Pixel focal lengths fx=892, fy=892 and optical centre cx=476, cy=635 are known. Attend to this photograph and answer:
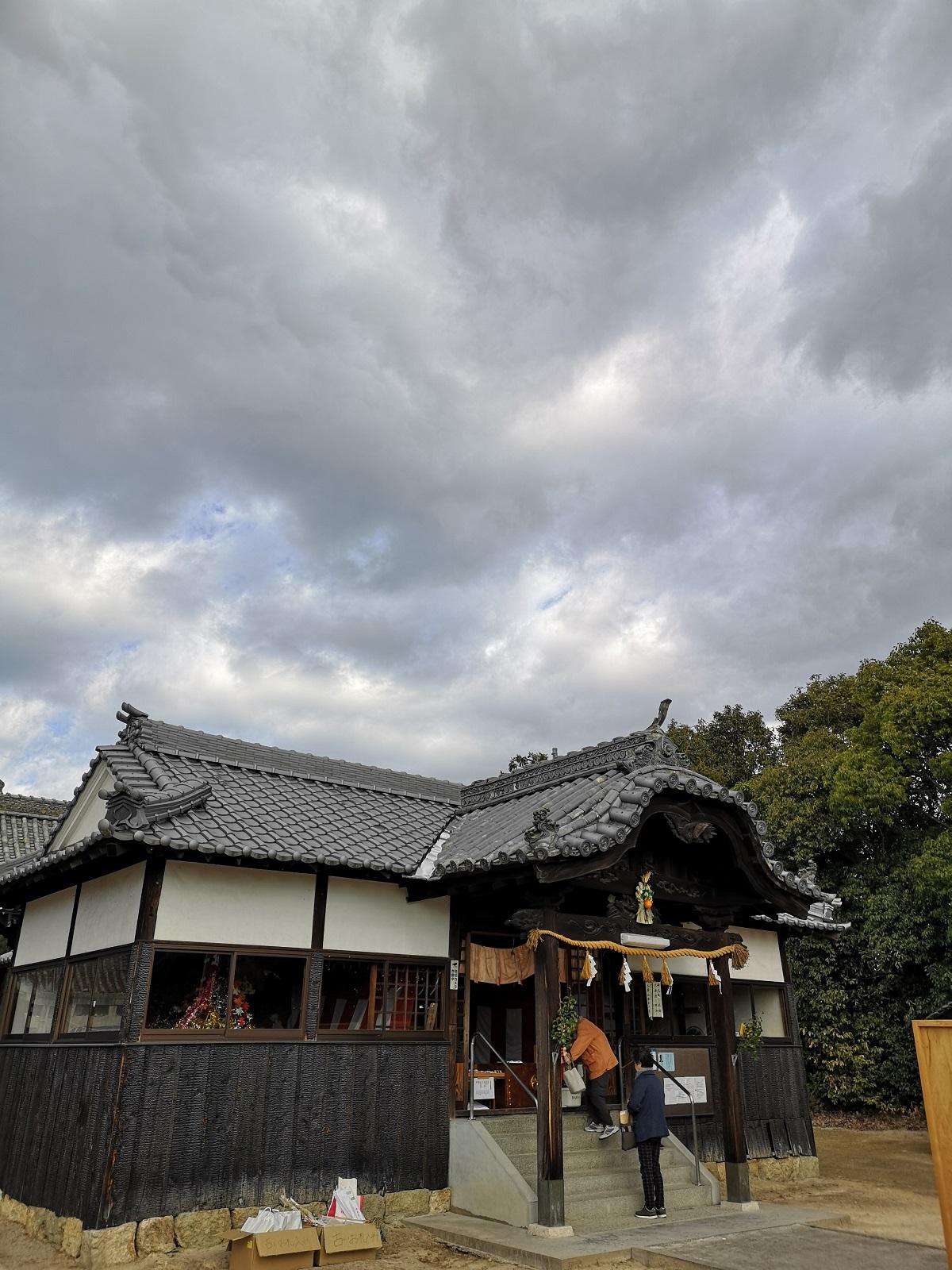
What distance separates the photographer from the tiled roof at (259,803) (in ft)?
34.1

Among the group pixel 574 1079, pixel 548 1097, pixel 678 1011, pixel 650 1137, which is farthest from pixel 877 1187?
pixel 548 1097

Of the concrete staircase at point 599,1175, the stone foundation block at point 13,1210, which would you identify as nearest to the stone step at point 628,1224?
the concrete staircase at point 599,1175

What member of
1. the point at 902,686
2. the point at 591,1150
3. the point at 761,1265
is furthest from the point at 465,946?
the point at 902,686

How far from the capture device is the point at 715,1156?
14.6 meters

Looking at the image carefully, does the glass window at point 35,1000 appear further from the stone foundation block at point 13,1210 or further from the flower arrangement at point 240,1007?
the flower arrangement at point 240,1007

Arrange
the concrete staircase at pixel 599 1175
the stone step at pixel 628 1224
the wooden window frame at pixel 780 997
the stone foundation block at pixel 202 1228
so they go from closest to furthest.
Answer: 1. the stone foundation block at pixel 202 1228
2. the stone step at pixel 628 1224
3. the concrete staircase at pixel 599 1175
4. the wooden window frame at pixel 780 997

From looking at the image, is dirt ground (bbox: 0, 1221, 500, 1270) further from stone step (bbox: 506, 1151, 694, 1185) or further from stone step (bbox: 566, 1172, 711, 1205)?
stone step (bbox: 566, 1172, 711, 1205)

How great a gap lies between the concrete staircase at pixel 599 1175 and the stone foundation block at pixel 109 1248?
4497mm

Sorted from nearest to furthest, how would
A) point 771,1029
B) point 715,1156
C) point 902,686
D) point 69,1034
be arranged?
point 69,1034, point 715,1156, point 771,1029, point 902,686

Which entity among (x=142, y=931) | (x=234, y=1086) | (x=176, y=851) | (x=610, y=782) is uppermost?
(x=610, y=782)

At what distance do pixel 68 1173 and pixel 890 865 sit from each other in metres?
21.8

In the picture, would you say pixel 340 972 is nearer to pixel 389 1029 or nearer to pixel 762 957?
pixel 389 1029

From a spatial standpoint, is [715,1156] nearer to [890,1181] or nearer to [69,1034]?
[890,1181]

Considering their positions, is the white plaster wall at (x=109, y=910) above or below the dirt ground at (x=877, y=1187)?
above
